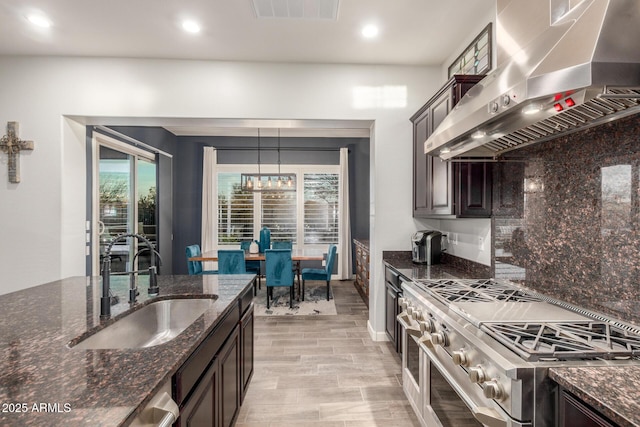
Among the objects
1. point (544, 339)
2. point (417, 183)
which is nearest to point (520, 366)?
point (544, 339)

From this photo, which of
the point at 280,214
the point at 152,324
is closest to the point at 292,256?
the point at 280,214

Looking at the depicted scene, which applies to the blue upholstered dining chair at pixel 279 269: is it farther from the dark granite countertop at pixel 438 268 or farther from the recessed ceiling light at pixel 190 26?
the recessed ceiling light at pixel 190 26

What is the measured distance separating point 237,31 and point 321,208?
424 cm

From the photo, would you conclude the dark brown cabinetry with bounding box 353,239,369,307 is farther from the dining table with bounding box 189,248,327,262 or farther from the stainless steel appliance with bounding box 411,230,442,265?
the stainless steel appliance with bounding box 411,230,442,265

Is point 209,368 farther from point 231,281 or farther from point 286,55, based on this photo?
point 286,55

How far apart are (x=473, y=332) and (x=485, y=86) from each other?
117 cm

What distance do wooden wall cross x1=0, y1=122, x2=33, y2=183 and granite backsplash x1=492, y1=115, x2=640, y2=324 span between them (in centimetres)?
455

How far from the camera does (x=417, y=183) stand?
3232mm

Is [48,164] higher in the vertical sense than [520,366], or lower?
higher

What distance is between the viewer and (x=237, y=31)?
108 inches

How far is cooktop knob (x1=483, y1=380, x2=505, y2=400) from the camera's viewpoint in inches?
42.8

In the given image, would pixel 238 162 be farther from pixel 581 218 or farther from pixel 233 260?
pixel 581 218

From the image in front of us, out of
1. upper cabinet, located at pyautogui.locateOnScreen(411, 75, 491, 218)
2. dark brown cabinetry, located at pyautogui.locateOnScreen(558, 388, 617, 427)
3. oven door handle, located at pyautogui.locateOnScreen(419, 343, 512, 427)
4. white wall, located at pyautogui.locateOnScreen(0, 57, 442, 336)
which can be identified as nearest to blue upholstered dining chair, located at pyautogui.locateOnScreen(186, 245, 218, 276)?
white wall, located at pyautogui.locateOnScreen(0, 57, 442, 336)

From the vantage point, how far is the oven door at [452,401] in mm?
1136
